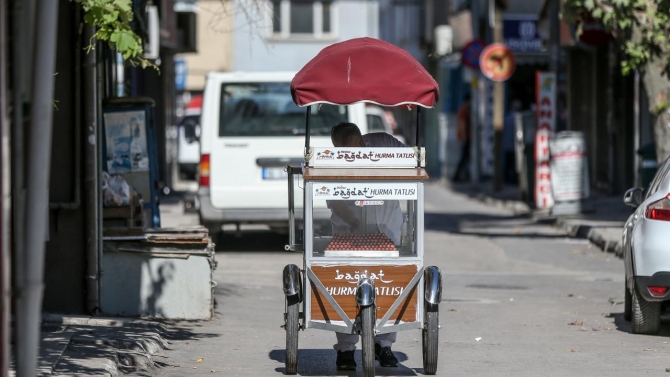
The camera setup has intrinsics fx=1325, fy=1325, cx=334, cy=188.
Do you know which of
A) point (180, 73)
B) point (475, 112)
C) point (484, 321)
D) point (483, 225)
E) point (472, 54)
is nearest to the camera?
point (484, 321)

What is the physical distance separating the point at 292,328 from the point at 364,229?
2.42ft

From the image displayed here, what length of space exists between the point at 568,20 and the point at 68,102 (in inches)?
289

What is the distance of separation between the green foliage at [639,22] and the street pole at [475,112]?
18662mm

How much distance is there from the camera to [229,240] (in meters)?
17.7

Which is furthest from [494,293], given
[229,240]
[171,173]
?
[171,173]

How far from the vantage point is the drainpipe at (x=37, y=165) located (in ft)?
14.7

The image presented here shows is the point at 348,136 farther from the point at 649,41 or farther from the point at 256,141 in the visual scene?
the point at 256,141

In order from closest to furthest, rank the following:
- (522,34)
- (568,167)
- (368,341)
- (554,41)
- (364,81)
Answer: (368,341), (364,81), (568,167), (554,41), (522,34)

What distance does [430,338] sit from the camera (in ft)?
25.0

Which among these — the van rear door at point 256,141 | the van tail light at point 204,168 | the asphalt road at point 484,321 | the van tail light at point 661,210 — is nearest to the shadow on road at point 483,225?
the asphalt road at point 484,321

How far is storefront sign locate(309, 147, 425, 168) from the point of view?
7645 millimetres

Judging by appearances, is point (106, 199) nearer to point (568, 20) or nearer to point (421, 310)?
point (421, 310)

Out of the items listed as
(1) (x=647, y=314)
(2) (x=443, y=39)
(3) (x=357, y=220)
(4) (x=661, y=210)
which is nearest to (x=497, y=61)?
(2) (x=443, y=39)

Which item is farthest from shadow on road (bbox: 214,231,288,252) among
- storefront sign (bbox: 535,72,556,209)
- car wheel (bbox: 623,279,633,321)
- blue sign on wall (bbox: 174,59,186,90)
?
blue sign on wall (bbox: 174,59,186,90)
